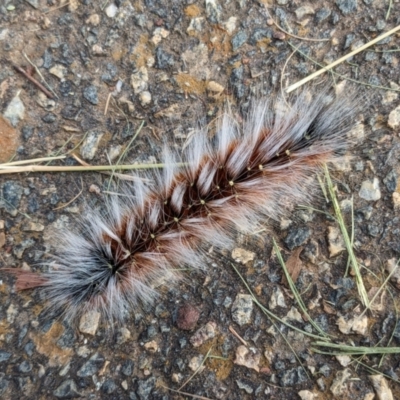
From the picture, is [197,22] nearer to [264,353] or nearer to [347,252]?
[347,252]

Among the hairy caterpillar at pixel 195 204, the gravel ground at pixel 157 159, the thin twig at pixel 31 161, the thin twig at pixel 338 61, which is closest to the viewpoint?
the gravel ground at pixel 157 159

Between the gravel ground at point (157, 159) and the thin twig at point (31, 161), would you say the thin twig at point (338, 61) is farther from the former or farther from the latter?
the thin twig at point (31, 161)

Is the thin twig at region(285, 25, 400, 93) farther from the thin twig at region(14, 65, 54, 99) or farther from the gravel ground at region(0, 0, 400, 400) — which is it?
the thin twig at region(14, 65, 54, 99)

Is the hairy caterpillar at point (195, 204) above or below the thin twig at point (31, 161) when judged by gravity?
below

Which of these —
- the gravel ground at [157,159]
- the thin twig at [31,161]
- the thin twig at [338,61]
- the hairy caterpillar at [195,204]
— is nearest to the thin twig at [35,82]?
the gravel ground at [157,159]

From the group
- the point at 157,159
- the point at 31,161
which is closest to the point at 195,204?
the point at 157,159

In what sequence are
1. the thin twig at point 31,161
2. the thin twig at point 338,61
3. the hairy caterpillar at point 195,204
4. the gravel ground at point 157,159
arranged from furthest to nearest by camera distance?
1. the thin twig at point 338,61
2. the thin twig at point 31,161
3. the hairy caterpillar at point 195,204
4. the gravel ground at point 157,159

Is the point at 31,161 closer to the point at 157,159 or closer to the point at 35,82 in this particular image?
the point at 35,82

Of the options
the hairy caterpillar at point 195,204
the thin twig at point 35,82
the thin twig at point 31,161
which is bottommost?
the hairy caterpillar at point 195,204
